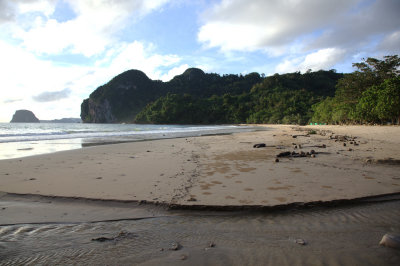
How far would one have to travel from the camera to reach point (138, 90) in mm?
146375

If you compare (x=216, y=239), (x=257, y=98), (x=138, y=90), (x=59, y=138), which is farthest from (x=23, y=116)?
(x=216, y=239)

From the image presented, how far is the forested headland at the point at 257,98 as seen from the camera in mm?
34406

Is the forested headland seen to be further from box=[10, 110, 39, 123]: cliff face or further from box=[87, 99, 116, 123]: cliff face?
box=[10, 110, 39, 123]: cliff face

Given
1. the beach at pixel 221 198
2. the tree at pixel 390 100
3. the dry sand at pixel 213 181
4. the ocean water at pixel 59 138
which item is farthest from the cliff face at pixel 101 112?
the beach at pixel 221 198

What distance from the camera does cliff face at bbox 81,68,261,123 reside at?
13900 centimetres

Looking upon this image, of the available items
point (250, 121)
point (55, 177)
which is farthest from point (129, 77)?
point (55, 177)

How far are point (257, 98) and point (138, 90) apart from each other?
82.3 meters

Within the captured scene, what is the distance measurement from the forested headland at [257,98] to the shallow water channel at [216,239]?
33890 mm

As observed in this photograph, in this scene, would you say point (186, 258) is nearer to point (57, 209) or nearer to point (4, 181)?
point (57, 209)

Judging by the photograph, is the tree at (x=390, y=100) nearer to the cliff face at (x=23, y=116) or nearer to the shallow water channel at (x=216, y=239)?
the shallow water channel at (x=216, y=239)

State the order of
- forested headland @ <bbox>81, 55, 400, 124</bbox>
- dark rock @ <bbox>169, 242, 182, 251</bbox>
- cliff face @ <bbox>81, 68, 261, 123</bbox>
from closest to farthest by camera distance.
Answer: dark rock @ <bbox>169, 242, 182, 251</bbox> → forested headland @ <bbox>81, 55, 400, 124</bbox> → cliff face @ <bbox>81, 68, 261, 123</bbox>

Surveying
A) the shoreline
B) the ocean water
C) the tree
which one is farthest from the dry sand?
the tree

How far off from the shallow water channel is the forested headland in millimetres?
33890

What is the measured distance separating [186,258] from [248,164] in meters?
4.30
